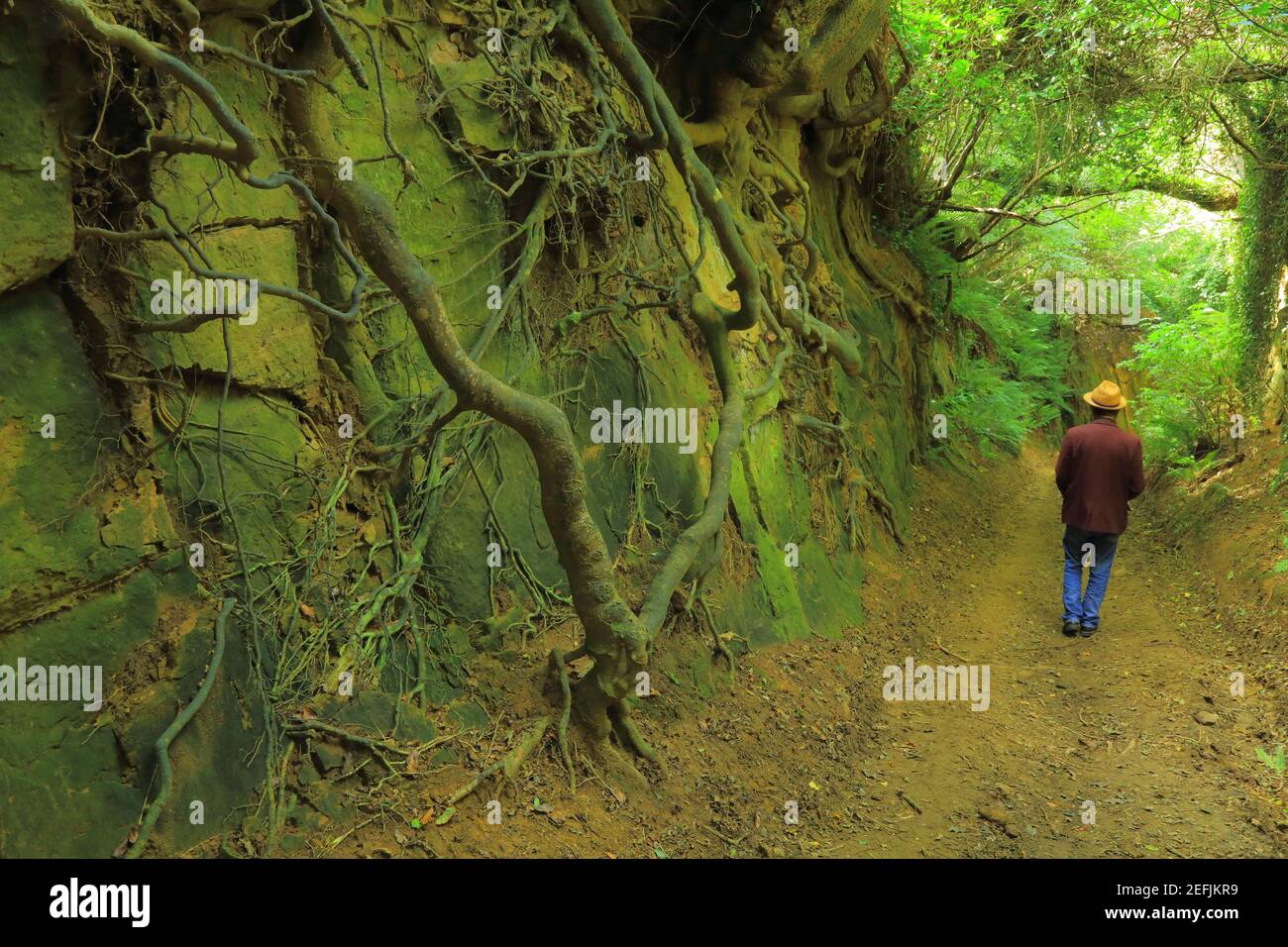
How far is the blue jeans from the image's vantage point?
27.0ft

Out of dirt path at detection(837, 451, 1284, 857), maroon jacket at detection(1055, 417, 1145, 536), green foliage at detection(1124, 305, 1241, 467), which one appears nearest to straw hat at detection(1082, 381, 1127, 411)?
maroon jacket at detection(1055, 417, 1145, 536)

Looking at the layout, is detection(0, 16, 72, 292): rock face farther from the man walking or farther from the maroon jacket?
the maroon jacket

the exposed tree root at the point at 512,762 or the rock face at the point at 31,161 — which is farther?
the exposed tree root at the point at 512,762

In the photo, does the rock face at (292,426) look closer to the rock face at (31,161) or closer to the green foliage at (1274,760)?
the rock face at (31,161)

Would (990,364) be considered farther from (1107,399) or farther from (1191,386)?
(1107,399)

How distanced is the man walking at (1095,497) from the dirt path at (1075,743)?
336 millimetres

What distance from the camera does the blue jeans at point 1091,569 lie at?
27.0 feet

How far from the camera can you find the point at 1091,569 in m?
8.35

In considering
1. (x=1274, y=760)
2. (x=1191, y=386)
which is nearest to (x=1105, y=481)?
(x=1274, y=760)

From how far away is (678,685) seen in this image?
19.6 feet

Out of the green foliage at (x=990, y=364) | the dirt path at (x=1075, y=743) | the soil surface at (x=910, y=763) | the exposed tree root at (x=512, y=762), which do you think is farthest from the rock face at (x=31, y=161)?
the green foliage at (x=990, y=364)

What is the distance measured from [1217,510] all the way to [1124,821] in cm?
646
